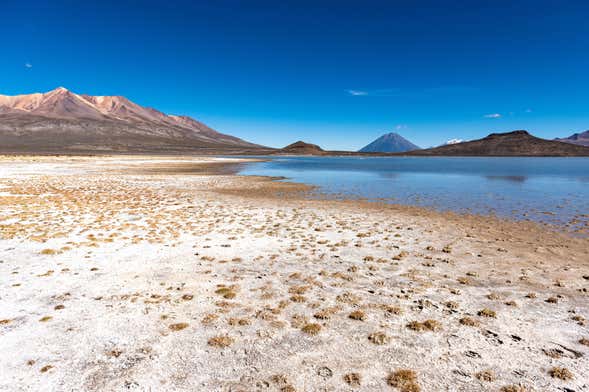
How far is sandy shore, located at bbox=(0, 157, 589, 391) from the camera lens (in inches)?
236

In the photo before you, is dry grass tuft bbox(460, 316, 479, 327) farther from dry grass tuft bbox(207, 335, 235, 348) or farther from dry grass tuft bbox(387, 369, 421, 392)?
dry grass tuft bbox(207, 335, 235, 348)

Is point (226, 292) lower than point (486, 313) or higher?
lower

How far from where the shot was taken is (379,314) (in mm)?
8203

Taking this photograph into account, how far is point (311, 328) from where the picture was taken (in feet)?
24.5

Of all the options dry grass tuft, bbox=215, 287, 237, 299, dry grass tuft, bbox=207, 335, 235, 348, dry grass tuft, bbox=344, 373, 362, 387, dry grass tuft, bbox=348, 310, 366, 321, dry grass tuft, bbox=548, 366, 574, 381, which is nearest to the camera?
dry grass tuft, bbox=344, 373, 362, 387

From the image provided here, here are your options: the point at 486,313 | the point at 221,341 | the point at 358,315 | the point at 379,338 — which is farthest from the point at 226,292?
the point at 486,313

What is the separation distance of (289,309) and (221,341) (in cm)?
210

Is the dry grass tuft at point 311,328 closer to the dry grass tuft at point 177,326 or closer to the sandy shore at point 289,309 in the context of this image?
the sandy shore at point 289,309

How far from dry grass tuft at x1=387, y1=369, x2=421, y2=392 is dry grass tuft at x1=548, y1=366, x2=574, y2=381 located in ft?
8.28

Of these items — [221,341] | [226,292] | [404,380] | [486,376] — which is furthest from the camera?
[226,292]

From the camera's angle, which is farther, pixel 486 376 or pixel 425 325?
pixel 425 325

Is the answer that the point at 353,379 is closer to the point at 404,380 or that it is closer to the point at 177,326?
the point at 404,380

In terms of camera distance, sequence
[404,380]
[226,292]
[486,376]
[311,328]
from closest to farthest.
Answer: [404,380] < [486,376] < [311,328] < [226,292]

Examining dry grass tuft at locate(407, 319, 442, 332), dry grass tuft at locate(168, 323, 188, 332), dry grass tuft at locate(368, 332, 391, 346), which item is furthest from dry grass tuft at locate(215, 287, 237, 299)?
dry grass tuft at locate(407, 319, 442, 332)
